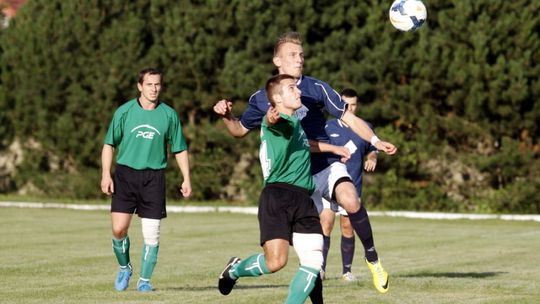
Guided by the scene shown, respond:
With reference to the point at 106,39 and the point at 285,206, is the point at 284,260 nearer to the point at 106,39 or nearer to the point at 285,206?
the point at 285,206

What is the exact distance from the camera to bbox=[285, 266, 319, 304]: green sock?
938 cm

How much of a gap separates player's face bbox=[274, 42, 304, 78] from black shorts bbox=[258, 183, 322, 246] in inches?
63.0

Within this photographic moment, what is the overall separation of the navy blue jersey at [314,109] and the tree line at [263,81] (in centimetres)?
1638

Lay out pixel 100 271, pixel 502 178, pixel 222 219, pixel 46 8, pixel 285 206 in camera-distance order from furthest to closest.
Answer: pixel 46 8
pixel 502 178
pixel 222 219
pixel 100 271
pixel 285 206

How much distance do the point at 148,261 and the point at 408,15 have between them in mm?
4659

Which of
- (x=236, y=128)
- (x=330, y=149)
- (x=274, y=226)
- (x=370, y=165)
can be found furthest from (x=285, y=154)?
(x=370, y=165)

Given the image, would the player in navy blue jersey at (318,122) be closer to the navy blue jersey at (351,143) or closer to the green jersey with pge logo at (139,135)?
the green jersey with pge logo at (139,135)

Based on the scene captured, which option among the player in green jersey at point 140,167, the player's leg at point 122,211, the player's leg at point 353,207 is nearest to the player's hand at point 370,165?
the player's leg at point 353,207

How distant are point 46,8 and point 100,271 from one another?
20.2m

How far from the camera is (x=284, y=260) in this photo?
9.63 m

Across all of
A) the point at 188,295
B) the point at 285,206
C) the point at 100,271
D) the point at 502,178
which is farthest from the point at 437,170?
the point at 285,206

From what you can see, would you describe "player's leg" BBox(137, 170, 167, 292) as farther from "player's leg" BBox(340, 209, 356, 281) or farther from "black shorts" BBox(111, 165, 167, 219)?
"player's leg" BBox(340, 209, 356, 281)

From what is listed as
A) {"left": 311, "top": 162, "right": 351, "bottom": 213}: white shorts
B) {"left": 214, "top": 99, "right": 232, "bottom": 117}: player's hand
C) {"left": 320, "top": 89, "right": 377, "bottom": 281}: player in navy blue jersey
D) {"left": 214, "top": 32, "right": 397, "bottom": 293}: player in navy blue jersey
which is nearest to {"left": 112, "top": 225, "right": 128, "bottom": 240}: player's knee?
{"left": 214, "top": 32, "right": 397, "bottom": 293}: player in navy blue jersey

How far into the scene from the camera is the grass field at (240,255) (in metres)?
11.7
